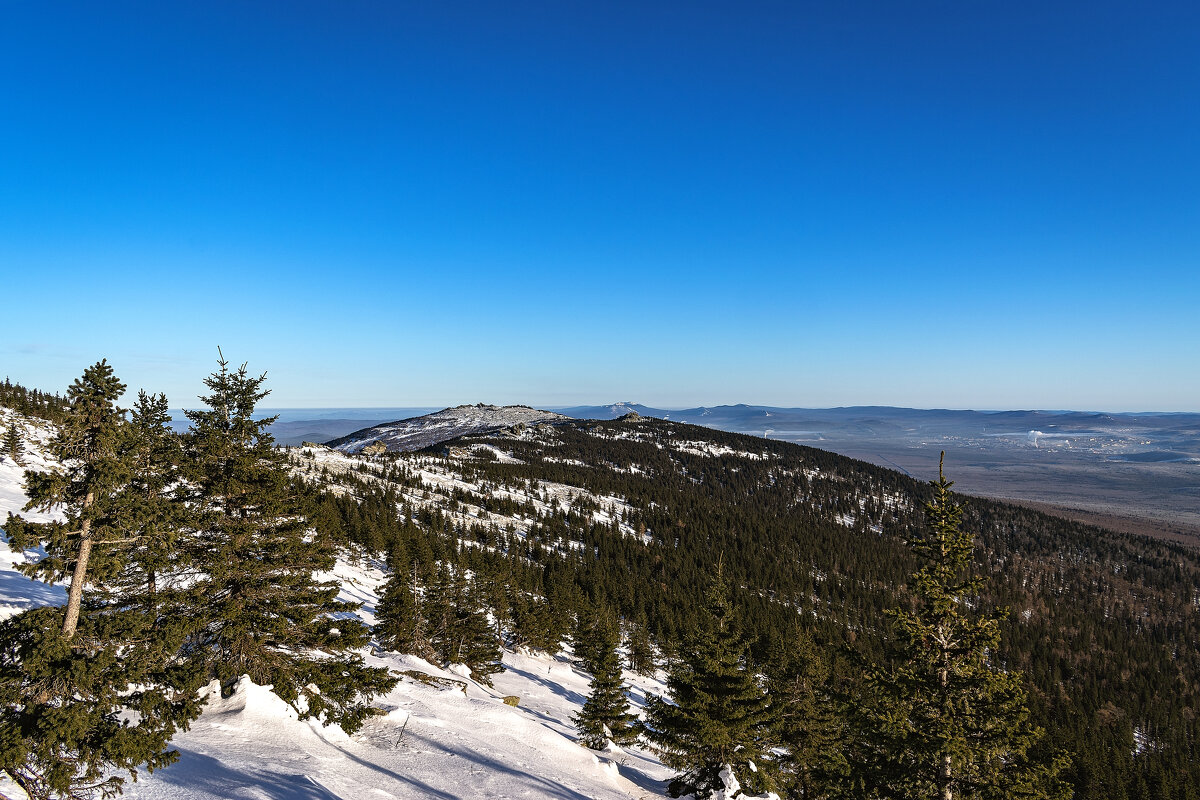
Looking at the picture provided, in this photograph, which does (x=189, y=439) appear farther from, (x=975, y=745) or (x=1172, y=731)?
(x=1172, y=731)

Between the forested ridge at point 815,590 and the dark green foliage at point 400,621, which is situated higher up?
the dark green foliage at point 400,621

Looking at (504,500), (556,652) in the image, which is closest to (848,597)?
(504,500)

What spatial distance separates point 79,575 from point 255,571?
6.82m

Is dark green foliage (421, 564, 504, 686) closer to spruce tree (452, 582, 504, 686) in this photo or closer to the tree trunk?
spruce tree (452, 582, 504, 686)

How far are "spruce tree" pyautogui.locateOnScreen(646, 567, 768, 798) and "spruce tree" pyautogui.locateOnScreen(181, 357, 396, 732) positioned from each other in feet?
40.1

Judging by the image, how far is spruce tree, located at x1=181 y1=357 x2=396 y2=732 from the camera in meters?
15.8

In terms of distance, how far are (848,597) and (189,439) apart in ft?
522

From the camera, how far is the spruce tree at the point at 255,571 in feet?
51.9

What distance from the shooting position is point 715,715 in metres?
21.7

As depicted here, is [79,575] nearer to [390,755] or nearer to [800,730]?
[390,755]

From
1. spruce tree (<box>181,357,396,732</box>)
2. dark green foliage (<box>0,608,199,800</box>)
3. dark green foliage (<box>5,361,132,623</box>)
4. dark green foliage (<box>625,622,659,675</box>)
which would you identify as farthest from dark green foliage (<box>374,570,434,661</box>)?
dark green foliage (<box>625,622,659,675</box>)

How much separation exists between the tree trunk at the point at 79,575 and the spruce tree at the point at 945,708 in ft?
54.3

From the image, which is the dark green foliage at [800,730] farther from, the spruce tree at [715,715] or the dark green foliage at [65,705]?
the dark green foliage at [65,705]

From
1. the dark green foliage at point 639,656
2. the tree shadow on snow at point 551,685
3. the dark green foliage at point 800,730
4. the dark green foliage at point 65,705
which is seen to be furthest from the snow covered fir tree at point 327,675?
the dark green foliage at point 639,656
